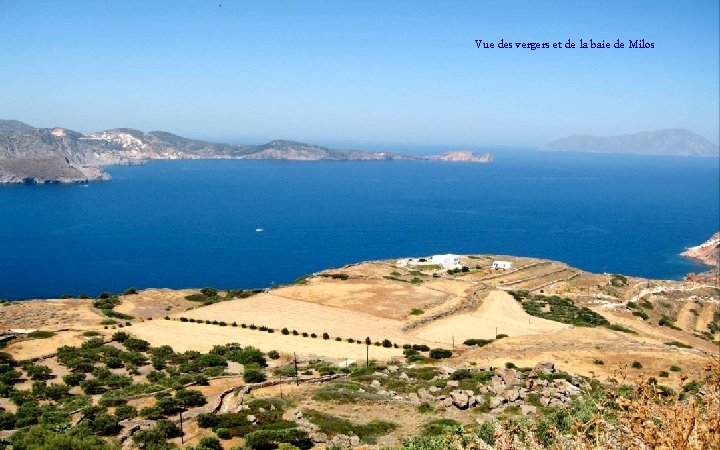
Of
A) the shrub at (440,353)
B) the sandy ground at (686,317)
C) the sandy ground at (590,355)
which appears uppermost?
the shrub at (440,353)

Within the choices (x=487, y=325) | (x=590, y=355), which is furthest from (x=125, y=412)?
(x=487, y=325)

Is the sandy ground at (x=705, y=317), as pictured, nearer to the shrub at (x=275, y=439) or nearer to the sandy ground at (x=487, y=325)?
the sandy ground at (x=487, y=325)

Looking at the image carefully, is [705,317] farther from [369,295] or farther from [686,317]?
[369,295]

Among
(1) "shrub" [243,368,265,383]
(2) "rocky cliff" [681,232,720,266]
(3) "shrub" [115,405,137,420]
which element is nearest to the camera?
(3) "shrub" [115,405,137,420]

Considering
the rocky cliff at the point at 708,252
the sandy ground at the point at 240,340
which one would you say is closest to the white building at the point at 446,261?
the sandy ground at the point at 240,340

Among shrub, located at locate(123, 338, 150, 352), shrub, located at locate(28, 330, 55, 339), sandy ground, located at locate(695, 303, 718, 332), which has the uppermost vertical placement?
shrub, located at locate(28, 330, 55, 339)

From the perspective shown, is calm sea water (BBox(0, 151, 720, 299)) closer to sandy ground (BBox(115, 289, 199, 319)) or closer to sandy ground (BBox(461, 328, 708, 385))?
sandy ground (BBox(115, 289, 199, 319))

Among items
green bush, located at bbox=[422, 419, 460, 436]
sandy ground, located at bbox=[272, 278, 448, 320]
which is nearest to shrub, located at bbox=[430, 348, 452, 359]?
sandy ground, located at bbox=[272, 278, 448, 320]
